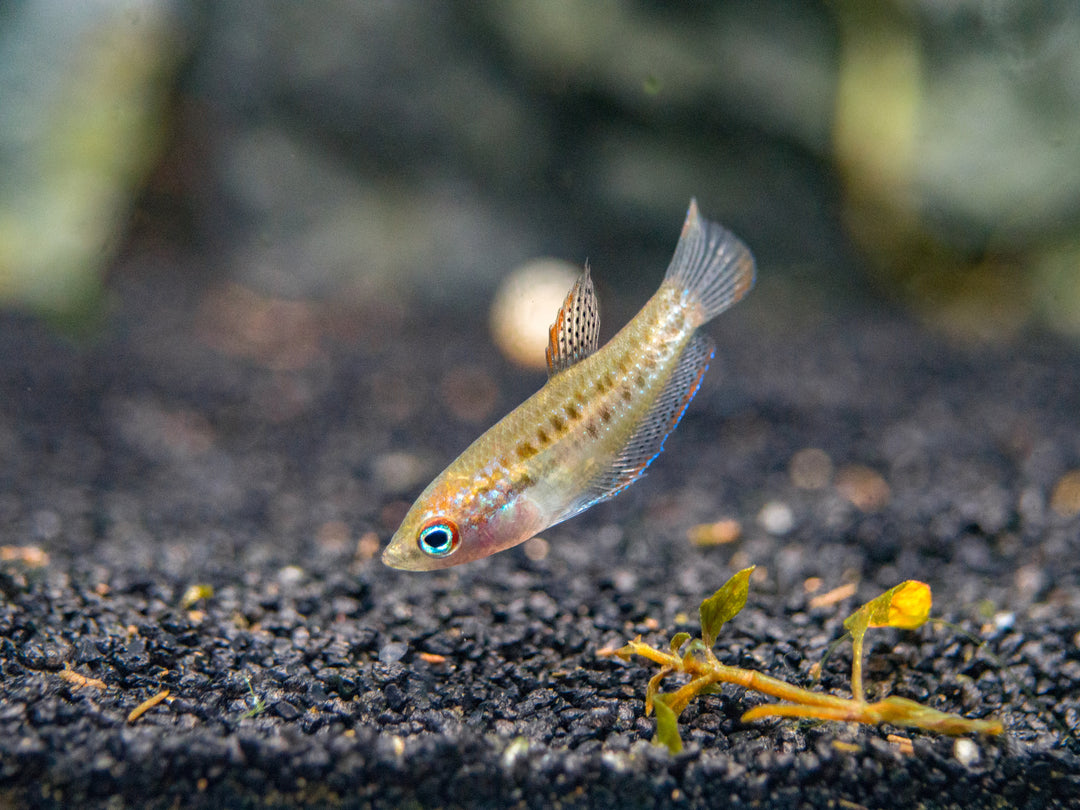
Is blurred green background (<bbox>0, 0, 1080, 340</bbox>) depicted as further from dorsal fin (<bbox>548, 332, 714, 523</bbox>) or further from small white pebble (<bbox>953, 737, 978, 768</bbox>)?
small white pebble (<bbox>953, 737, 978, 768</bbox>)

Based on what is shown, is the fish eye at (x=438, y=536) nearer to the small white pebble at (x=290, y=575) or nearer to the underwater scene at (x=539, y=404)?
the underwater scene at (x=539, y=404)

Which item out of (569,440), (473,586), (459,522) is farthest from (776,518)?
(459,522)

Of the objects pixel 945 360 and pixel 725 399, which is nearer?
pixel 725 399

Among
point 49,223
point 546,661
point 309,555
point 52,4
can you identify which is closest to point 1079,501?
point 546,661

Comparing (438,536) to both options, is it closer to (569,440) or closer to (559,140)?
(569,440)

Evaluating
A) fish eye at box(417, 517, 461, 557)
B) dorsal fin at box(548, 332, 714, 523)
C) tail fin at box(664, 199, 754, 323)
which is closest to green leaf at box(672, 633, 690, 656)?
dorsal fin at box(548, 332, 714, 523)

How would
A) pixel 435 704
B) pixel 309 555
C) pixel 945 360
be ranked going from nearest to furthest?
pixel 435 704 → pixel 309 555 → pixel 945 360

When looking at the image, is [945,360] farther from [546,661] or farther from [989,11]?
[546,661]
